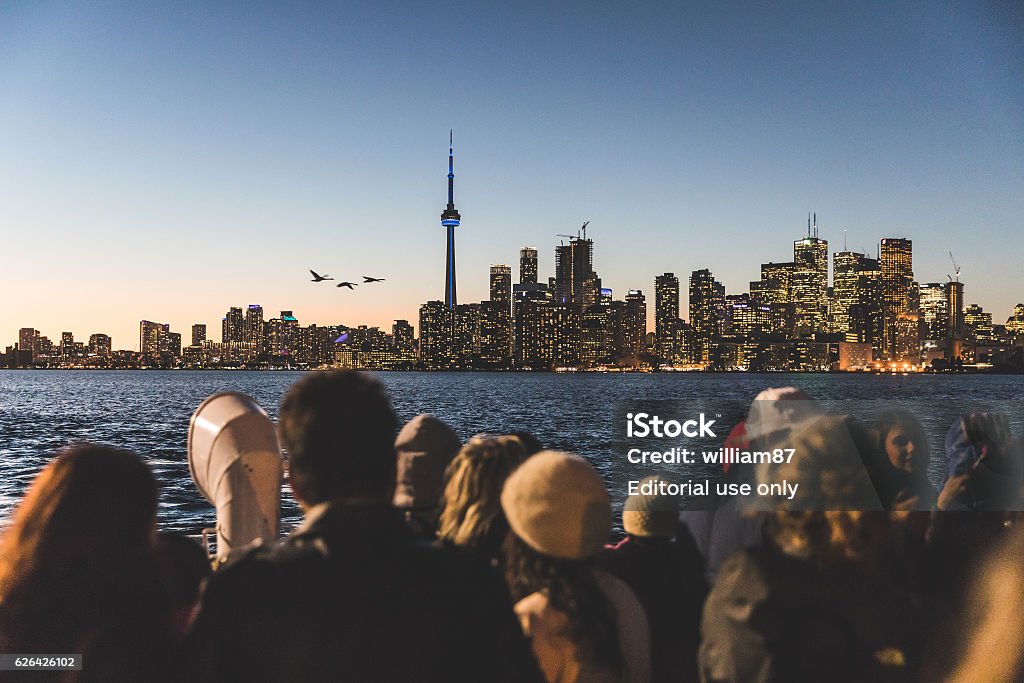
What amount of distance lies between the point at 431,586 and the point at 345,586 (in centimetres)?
24

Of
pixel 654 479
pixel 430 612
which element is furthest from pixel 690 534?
pixel 430 612

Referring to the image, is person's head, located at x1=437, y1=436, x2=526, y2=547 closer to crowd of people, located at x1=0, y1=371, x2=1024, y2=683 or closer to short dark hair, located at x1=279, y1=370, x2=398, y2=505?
crowd of people, located at x1=0, y1=371, x2=1024, y2=683

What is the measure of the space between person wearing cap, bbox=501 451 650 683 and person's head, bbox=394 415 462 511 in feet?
5.04

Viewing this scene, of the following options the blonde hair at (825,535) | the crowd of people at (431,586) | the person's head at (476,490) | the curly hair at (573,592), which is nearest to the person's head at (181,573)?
the crowd of people at (431,586)

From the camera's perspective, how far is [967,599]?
288cm

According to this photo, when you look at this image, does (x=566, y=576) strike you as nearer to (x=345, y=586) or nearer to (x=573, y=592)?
(x=573, y=592)

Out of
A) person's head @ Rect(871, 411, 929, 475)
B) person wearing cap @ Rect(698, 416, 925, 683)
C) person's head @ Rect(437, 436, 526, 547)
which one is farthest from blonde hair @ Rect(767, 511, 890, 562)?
person's head @ Rect(871, 411, 929, 475)

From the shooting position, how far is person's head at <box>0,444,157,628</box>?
2223 millimetres

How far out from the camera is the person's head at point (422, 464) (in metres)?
3.94

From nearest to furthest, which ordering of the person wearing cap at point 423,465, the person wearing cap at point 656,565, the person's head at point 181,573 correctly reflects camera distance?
1. the person's head at point 181,573
2. the person wearing cap at point 656,565
3. the person wearing cap at point 423,465

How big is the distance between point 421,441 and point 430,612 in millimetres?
1924

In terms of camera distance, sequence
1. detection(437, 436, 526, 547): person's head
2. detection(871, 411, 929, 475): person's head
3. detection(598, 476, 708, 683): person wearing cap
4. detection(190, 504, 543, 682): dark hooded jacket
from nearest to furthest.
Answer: detection(190, 504, 543, 682): dark hooded jacket < detection(437, 436, 526, 547): person's head < detection(598, 476, 708, 683): person wearing cap < detection(871, 411, 929, 475): person's head

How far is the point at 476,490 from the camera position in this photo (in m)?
3.00

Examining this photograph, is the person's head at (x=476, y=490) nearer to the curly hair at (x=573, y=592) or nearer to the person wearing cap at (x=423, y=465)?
the curly hair at (x=573, y=592)
